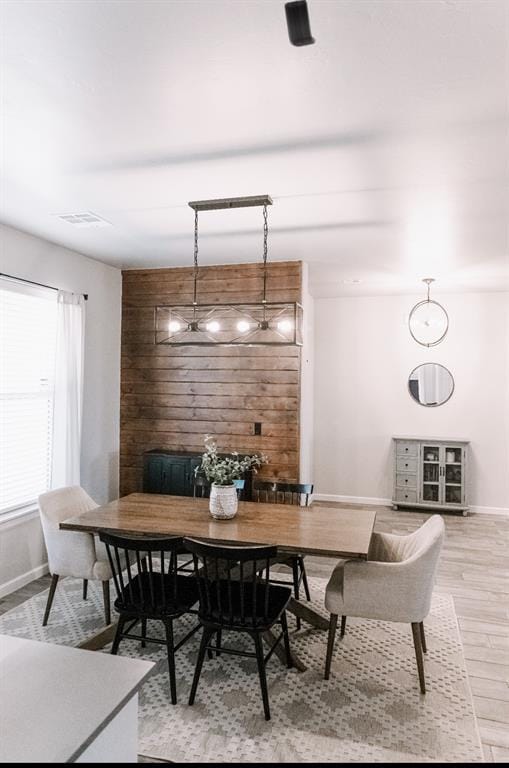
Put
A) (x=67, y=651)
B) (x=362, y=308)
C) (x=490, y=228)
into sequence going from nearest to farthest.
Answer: (x=67, y=651), (x=490, y=228), (x=362, y=308)

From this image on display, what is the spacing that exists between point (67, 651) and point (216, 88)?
193 cm

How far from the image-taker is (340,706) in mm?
2549

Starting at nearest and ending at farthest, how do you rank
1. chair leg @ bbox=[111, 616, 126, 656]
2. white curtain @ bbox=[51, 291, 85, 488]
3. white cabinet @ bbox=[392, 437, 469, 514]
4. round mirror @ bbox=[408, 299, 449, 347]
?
1. chair leg @ bbox=[111, 616, 126, 656]
2. white curtain @ bbox=[51, 291, 85, 488]
3. white cabinet @ bbox=[392, 437, 469, 514]
4. round mirror @ bbox=[408, 299, 449, 347]

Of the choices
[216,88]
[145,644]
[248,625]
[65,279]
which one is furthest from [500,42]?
[65,279]

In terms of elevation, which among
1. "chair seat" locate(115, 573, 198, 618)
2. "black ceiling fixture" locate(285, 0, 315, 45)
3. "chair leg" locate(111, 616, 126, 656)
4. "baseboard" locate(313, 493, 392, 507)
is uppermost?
"black ceiling fixture" locate(285, 0, 315, 45)

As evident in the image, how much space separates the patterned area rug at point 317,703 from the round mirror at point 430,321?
393cm

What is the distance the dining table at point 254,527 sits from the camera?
2.73 meters

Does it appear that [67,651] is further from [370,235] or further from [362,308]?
[362,308]

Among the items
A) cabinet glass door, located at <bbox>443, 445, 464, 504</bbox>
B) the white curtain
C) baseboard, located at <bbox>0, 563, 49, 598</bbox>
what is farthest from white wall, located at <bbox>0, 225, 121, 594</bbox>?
cabinet glass door, located at <bbox>443, 445, 464, 504</bbox>

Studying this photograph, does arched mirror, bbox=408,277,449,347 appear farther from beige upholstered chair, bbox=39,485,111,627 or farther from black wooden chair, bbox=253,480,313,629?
beige upholstered chair, bbox=39,485,111,627

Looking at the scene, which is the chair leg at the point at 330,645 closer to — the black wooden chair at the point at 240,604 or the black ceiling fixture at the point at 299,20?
the black wooden chair at the point at 240,604

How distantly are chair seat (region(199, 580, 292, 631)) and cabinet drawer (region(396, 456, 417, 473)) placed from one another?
3.96 meters

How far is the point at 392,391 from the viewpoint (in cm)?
677

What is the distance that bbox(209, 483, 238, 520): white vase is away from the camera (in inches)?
126
